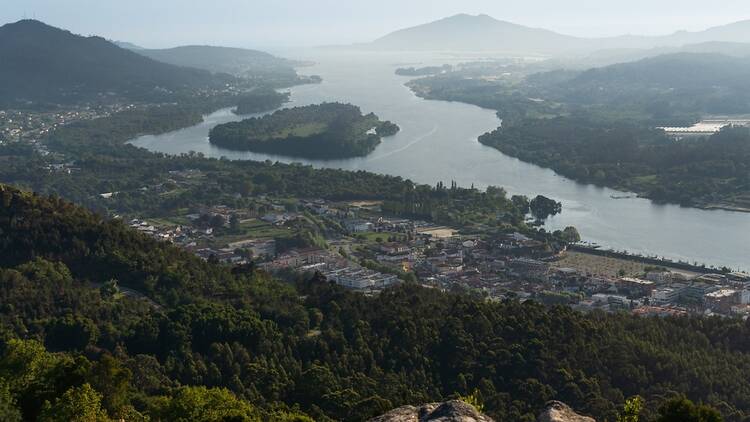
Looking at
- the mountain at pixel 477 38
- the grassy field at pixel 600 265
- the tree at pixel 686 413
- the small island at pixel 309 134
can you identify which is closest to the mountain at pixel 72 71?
the small island at pixel 309 134

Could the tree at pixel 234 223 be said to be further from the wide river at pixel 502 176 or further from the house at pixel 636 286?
the house at pixel 636 286

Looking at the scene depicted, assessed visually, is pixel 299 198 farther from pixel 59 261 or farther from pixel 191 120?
pixel 191 120

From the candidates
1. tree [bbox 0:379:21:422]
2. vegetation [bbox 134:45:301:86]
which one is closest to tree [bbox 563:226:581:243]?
tree [bbox 0:379:21:422]

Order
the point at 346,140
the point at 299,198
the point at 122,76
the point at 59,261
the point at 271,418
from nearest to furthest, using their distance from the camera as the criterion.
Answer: the point at 271,418 → the point at 59,261 → the point at 299,198 → the point at 346,140 → the point at 122,76

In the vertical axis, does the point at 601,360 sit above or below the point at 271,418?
below

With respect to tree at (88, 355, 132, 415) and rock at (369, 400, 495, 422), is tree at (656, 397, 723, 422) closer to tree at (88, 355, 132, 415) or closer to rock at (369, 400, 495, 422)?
rock at (369, 400, 495, 422)

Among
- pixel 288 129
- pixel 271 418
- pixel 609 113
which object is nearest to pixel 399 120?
pixel 288 129

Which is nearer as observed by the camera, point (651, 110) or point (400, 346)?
point (400, 346)
